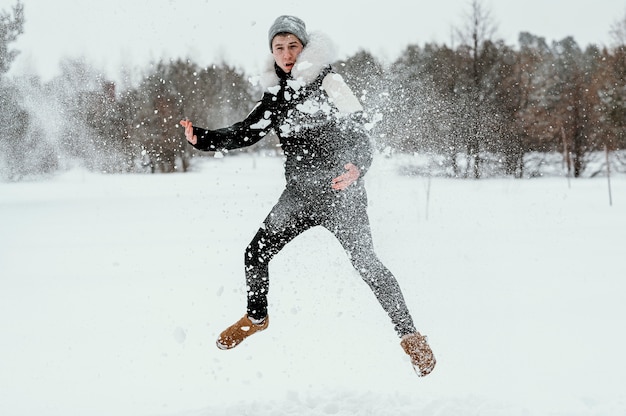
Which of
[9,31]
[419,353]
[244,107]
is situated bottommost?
[419,353]

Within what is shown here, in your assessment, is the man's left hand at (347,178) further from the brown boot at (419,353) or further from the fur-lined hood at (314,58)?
the brown boot at (419,353)

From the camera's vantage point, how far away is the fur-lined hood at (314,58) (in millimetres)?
2695

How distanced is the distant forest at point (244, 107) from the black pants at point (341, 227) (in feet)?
8.50

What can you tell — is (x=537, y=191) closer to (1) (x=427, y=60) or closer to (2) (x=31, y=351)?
(1) (x=427, y=60)

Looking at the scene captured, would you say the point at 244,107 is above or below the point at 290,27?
above

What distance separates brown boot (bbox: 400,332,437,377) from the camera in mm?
2752

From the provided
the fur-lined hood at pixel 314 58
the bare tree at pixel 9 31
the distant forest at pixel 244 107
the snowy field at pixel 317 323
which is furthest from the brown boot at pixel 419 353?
the bare tree at pixel 9 31

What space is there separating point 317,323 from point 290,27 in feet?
→ 10.3

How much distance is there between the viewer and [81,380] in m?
4.07

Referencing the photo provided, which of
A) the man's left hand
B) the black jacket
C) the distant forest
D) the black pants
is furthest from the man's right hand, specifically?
the distant forest

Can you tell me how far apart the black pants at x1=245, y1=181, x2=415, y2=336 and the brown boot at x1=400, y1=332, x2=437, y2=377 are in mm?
46

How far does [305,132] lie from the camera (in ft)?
9.02

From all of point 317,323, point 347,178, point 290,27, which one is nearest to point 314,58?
point 290,27

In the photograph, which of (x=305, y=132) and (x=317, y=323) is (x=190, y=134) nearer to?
(x=305, y=132)
